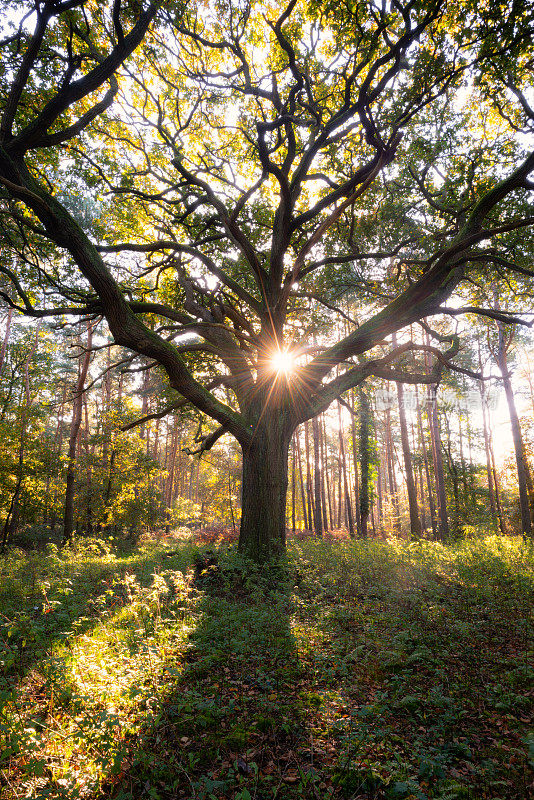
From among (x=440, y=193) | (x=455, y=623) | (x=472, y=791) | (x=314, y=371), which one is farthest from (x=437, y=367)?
(x=472, y=791)

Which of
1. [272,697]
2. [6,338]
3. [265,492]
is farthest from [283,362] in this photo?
[6,338]

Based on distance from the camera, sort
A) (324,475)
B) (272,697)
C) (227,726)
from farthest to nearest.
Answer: (324,475) → (272,697) → (227,726)

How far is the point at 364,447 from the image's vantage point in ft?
66.3

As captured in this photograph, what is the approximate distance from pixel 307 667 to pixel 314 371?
22.1 feet

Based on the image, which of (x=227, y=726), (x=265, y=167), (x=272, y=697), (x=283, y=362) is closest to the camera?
(x=227, y=726)

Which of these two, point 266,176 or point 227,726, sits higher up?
point 266,176

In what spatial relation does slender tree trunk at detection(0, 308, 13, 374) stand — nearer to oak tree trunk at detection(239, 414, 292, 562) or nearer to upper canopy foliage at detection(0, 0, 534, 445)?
upper canopy foliage at detection(0, 0, 534, 445)

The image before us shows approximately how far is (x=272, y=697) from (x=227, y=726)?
0.58 metres

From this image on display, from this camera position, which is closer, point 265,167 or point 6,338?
point 265,167

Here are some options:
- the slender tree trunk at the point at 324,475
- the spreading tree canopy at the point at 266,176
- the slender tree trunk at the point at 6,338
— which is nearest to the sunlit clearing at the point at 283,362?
the spreading tree canopy at the point at 266,176

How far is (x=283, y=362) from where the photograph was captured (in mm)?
9547

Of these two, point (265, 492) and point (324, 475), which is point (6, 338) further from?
point (324, 475)

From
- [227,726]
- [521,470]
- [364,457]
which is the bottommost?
[227,726]

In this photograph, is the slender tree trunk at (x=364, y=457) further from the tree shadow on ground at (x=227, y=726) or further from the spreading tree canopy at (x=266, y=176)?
the tree shadow on ground at (x=227, y=726)
